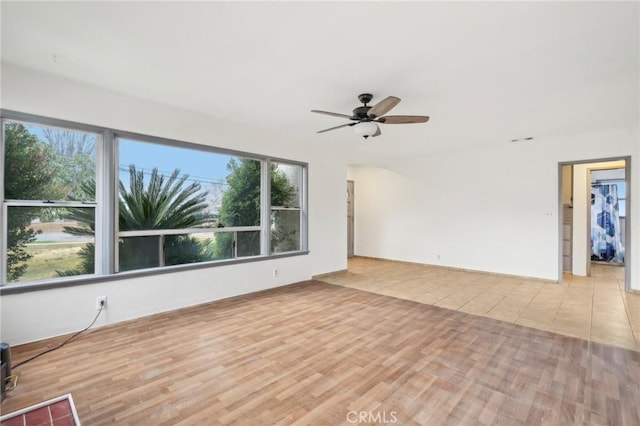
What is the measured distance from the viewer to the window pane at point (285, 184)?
16.9ft

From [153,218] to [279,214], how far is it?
205 cm

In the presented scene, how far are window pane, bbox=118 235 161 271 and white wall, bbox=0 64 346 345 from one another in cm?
19

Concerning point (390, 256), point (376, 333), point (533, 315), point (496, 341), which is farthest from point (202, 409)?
point (390, 256)

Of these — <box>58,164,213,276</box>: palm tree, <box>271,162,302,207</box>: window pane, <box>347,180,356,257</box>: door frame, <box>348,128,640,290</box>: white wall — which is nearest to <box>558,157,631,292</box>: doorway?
<box>348,128,640,290</box>: white wall

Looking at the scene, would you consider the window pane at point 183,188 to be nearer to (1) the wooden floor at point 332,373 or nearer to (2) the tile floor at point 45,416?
(1) the wooden floor at point 332,373

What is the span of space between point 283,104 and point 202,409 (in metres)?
3.30

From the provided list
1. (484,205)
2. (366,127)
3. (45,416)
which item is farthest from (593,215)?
(45,416)

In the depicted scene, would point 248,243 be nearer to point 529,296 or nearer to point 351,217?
point 351,217

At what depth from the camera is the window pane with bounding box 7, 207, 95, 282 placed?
287 cm

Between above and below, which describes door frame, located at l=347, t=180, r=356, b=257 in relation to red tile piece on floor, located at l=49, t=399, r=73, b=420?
above

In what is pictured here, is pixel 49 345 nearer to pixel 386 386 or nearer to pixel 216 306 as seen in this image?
pixel 216 306

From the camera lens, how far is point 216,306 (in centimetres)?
400

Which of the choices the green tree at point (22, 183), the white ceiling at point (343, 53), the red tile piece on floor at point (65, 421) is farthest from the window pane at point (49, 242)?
the red tile piece on floor at point (65, 421)

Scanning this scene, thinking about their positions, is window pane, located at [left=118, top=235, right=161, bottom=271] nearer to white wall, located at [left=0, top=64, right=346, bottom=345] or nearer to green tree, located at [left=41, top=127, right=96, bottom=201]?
white wall, located at [left=0, top=64, right=346, bottom=345]
